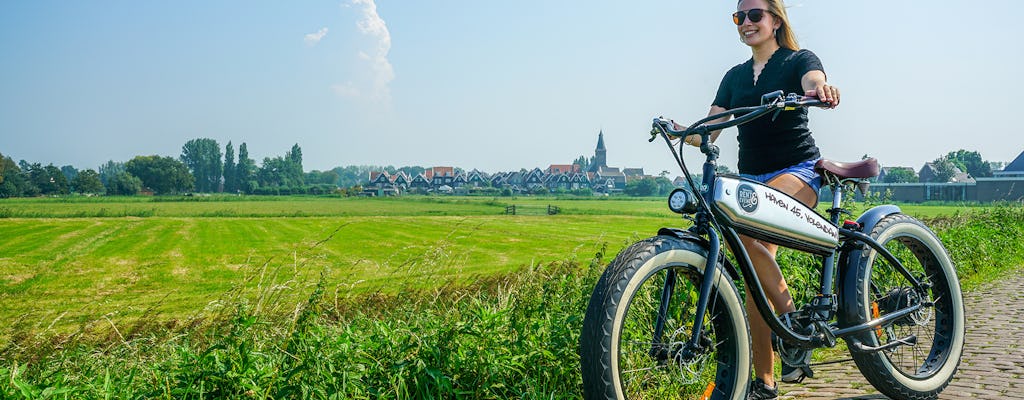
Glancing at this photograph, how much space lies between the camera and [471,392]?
2.73 meters

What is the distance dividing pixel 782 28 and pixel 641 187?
451 feet

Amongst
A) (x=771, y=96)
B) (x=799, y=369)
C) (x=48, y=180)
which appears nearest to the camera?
(x=771, y=96)

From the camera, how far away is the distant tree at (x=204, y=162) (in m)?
149

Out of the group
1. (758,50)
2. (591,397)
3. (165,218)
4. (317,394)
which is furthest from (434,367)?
(165,218)

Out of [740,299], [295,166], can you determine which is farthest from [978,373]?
[295,166]

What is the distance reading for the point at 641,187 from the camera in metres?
138

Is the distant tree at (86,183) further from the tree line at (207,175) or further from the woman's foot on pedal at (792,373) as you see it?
the woman's foot on pedal at (792,373)

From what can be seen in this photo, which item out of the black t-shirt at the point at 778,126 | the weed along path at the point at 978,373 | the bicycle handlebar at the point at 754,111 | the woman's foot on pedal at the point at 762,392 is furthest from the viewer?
the weed along path at the point at 978,373

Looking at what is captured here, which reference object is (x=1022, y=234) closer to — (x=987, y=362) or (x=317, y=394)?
(x=987, y=362)

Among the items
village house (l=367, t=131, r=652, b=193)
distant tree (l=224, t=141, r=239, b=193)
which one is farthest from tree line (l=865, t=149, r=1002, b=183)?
distant tree (l=224, t=141, r=239, b=193)

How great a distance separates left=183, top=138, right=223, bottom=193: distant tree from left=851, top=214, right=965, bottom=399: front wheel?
525 ft

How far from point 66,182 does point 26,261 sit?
71.9 metres

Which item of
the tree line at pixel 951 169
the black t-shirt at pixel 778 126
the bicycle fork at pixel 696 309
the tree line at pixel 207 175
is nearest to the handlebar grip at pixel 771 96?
the black t-shirt at pixel 778 126

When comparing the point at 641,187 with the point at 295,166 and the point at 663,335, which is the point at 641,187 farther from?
the point at 663,335
